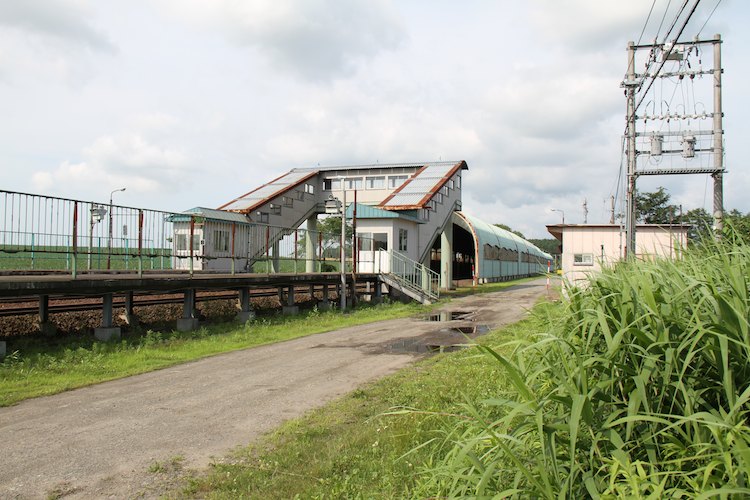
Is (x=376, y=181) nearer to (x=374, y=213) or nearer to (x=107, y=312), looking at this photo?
(x=374, y=213)

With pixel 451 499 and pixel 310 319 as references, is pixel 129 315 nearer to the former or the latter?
pixel 310 319

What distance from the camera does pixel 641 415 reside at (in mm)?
2729

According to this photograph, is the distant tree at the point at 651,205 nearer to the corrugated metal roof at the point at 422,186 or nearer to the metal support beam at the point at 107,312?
the corrugated metal roof at the point at 422,186

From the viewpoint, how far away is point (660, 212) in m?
64.4

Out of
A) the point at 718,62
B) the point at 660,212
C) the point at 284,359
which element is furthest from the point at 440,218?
the point at 660,212

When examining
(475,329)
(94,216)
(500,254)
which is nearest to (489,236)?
(500,254)

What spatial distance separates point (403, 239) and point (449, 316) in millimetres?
10060

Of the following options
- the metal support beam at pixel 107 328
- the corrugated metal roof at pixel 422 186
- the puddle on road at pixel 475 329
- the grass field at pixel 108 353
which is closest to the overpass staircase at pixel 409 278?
the corrugated metal roof at pixel 422 186

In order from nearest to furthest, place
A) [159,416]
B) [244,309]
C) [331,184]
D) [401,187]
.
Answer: [159,416]
[244,309]
[401,187]
[331,184]

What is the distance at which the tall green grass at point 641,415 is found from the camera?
8.35 feet

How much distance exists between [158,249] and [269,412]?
971 centimetres

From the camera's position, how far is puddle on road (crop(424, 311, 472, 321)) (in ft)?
62.7

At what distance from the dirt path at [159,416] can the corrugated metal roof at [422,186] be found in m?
18.5

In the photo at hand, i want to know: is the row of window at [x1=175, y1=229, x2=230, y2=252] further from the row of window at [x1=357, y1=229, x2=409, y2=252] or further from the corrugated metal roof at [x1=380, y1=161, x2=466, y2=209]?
the corrugated metal roof at [x1=380, y1=161, x2=466, y2=209]
